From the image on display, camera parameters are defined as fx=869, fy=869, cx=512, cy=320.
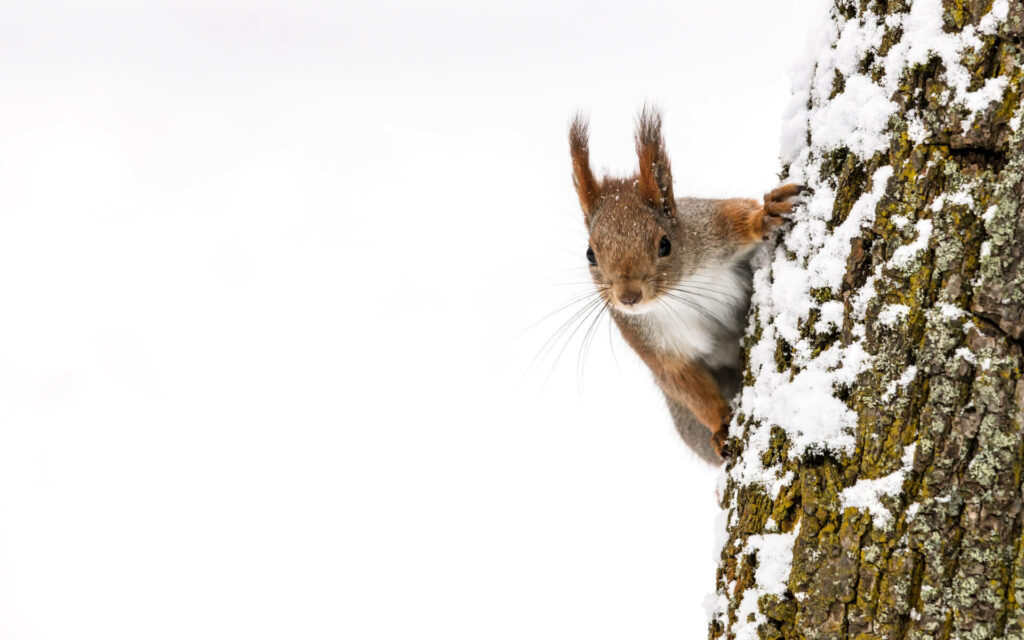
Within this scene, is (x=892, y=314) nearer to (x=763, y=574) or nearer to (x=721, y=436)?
(x=763, y=574)

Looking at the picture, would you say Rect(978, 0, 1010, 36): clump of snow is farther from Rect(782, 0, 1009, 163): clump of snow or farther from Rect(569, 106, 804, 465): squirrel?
Rect(569, 106, 804, 465): squirrel

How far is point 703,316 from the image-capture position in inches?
82.7

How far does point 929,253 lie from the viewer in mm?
1144

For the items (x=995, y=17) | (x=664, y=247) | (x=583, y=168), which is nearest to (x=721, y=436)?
(x=664, y=247)

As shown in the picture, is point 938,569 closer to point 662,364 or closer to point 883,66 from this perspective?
point 883,66

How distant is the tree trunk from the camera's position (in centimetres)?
106

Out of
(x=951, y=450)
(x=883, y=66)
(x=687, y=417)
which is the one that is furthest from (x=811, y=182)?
(x=687, y=417)

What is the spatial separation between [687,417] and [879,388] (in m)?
1.30

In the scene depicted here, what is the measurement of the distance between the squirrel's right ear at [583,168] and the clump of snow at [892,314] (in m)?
1.07

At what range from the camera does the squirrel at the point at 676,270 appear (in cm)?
199

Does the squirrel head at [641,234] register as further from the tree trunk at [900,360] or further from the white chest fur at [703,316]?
the tree trunk at [900,360]

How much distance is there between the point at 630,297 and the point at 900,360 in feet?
2.82

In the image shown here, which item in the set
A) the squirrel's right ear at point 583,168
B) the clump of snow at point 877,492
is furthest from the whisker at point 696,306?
the clump of snow at point 877,492

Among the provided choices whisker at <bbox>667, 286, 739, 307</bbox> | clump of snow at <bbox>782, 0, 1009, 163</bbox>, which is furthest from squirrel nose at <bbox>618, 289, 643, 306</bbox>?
clump of snow at <bbox>782, 0, 1009, 163</bbox>
